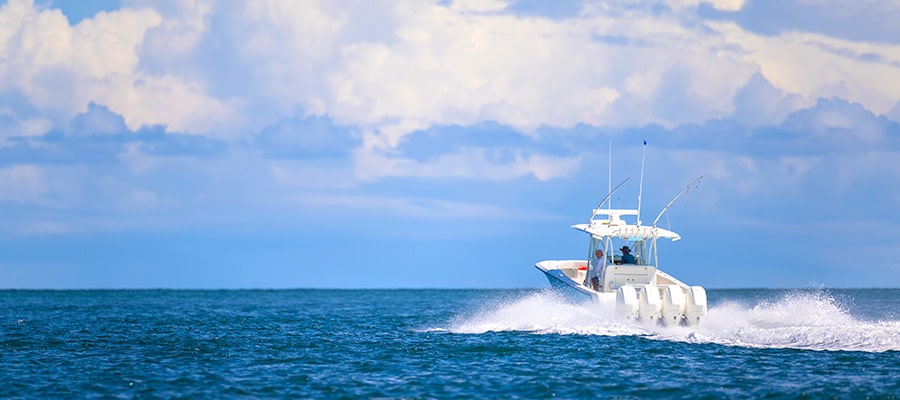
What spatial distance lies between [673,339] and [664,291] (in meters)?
2.24

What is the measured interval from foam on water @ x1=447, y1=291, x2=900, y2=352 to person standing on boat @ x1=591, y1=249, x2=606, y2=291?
4.91ft

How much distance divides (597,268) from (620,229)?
2061 millimetres

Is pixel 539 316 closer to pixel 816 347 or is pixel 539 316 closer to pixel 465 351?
pixel 465 351

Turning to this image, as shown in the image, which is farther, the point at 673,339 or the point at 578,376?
the point at 673,339

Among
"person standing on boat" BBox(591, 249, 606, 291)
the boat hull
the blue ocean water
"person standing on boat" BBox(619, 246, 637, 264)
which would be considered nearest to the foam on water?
the blue ocean water

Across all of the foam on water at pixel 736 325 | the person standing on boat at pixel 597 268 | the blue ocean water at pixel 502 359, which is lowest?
the blue ocean water at pixel 502 359

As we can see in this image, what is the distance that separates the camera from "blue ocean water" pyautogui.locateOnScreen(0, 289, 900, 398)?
27141 mm

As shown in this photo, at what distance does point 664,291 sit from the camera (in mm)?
38125

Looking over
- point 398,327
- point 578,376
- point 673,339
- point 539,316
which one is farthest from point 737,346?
point 398,327

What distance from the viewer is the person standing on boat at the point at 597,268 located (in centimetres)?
4259

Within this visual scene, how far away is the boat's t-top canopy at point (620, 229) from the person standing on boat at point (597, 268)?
1.09 m

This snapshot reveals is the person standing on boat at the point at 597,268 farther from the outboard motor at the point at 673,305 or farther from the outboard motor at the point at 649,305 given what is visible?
the outboard motor at the point at 673,305

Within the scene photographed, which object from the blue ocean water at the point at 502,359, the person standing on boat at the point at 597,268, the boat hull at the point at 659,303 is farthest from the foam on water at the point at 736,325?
the person standing on boat at the point at 597,268

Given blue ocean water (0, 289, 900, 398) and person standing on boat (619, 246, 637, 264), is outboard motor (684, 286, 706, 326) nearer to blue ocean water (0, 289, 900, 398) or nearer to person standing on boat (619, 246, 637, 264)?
blue ocean water (0, 289, 900, 398)
